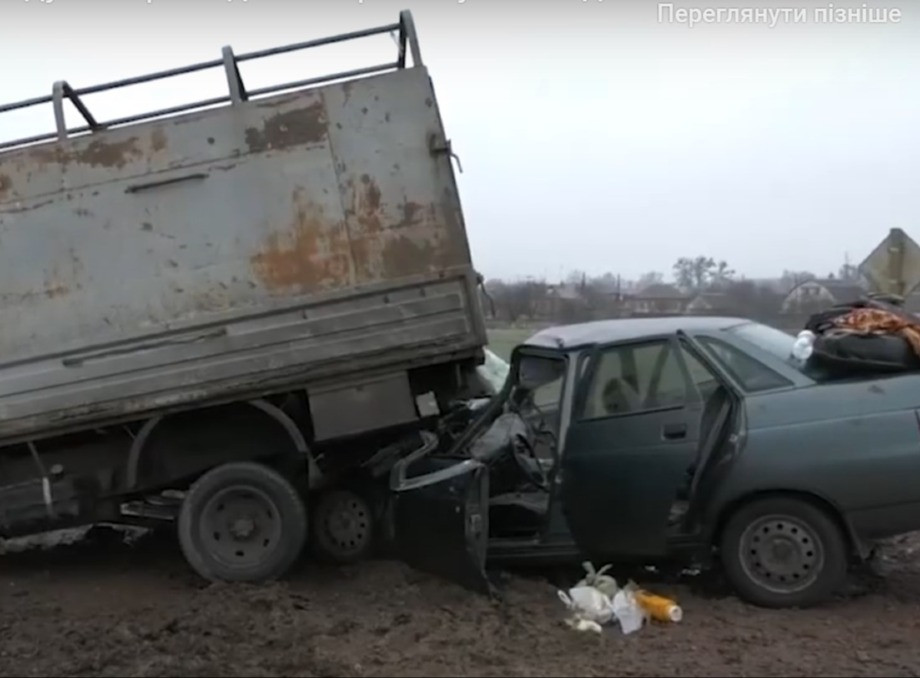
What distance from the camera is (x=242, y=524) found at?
283 inches

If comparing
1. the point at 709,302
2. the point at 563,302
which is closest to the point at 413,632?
the point at 563,302

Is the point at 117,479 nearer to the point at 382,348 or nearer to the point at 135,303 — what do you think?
the point at 135,303

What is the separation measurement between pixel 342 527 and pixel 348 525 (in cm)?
4

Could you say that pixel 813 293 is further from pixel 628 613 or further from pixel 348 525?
pixel 628 613

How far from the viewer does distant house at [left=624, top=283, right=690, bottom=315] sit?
40.7ft

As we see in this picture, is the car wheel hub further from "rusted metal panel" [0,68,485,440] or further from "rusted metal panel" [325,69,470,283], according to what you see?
"rusted metal panel" [325,69,470,283]

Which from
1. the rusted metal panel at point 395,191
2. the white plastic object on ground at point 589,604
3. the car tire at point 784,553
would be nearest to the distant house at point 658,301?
the rusted metal panel at point 395,191

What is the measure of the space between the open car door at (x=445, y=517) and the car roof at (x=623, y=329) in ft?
3.35

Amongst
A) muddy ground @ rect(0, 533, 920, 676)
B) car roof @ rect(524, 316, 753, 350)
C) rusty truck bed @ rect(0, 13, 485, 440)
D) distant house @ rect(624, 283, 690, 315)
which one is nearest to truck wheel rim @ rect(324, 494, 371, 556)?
muddy ground @ rect(0, 533, 920, 676)

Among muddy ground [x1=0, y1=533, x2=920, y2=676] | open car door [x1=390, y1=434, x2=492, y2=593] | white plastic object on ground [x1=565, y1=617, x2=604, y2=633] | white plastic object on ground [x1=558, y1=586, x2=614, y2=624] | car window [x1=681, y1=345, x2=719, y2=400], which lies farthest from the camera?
car window [x1=681, y1=345, x2=719, y2=400]

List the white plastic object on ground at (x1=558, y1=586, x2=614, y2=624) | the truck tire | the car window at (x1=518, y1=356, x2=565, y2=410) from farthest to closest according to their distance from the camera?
the truck tire < the car window at (x1=518, y1=356, x2=565, y2=410) < the white plastic object on ground at (x1=558, y1=586, x2=614, y2=624)

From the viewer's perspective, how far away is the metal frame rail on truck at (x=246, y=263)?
6.92 metres

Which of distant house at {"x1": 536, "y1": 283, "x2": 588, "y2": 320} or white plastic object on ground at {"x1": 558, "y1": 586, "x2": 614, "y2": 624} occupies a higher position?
distant house at {"x1": 536, "y1": 283, "x2": 588, "y2": 320}

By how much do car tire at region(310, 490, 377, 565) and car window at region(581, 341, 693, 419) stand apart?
69.4 inches
